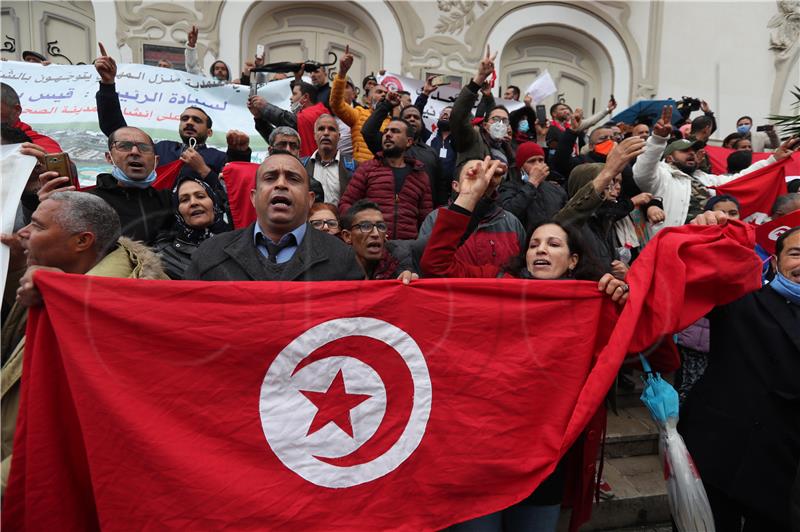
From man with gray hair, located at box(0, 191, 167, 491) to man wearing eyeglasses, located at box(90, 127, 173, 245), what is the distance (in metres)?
0.86

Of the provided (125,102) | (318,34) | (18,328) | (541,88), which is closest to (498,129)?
(541,88)

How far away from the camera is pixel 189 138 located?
423cm

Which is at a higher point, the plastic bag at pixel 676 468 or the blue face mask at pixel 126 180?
the blue face mask at pixel 126 180

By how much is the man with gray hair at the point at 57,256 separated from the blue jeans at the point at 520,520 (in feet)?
5.19

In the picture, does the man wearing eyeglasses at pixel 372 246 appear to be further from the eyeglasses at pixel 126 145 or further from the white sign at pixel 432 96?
the white sign at pixel 432 96

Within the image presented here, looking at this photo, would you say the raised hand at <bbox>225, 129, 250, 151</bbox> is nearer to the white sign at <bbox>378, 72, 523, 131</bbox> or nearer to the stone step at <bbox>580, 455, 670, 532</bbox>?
the stone step at <bbox>580, 455, 670, 532</bbox>

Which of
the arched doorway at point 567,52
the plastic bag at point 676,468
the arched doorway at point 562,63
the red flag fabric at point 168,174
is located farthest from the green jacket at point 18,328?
the arched doorway at point 562,63

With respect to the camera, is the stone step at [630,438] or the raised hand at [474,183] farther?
the stone step at [630,438]

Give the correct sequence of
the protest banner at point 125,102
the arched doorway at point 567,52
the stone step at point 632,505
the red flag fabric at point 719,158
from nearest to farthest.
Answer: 1. the stone step at point 632,505
2. the protest banner at point 125,102
3. the red flag fabric at point 719,158
4. the arched doorway at point 567,52

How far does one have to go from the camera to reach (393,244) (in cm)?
308

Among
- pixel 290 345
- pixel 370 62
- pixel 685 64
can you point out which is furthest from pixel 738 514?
pixel 685 64

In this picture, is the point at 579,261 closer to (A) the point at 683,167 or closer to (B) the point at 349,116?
(A) the point at 683,167

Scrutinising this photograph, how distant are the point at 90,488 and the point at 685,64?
14361 millimetres

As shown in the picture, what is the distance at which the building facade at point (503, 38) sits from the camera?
10438mm
